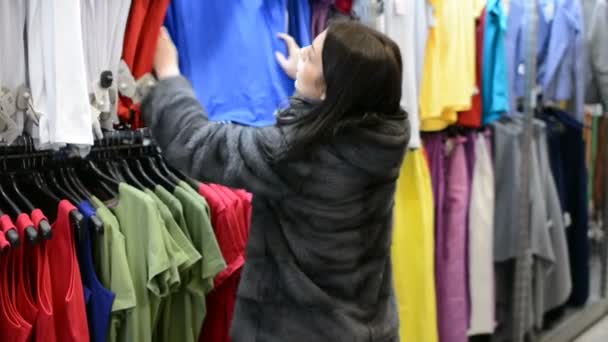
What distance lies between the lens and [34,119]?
1.21 metres

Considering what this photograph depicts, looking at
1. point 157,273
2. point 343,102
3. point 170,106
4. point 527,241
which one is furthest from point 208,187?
point 527,241

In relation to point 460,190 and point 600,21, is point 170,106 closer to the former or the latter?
point 460,190

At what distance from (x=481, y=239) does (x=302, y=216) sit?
1459 mm

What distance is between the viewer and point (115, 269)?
1349 mm

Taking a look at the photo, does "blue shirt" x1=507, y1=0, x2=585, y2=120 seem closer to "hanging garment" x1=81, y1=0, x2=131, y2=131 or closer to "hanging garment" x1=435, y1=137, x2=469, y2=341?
"hanging garment" x1=435, y1=137, x2=469, y2=341

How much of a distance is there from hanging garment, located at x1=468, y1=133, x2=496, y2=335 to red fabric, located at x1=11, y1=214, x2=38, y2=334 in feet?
5.63

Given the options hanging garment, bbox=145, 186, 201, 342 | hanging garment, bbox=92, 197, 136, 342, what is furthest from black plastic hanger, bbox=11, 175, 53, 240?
hanging garment, bbox=145, 186, 201, 342

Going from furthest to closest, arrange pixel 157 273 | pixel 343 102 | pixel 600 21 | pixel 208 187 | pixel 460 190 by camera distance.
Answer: pixel 600 21, pixel 460 190, pixel 208 187, pixel 157 273, pixel 343 102

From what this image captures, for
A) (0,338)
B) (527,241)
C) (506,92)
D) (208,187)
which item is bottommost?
(527,241)

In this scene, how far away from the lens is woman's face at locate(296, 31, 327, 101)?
120 centimetres

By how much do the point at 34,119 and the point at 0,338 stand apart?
0.43 meters

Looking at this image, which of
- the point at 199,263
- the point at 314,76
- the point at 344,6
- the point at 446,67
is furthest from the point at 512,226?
the point at 314,76

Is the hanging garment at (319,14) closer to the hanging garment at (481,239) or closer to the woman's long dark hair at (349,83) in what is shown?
the woman's long dark hair at (349,83)

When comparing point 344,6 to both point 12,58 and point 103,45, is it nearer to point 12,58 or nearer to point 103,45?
point 103,45
